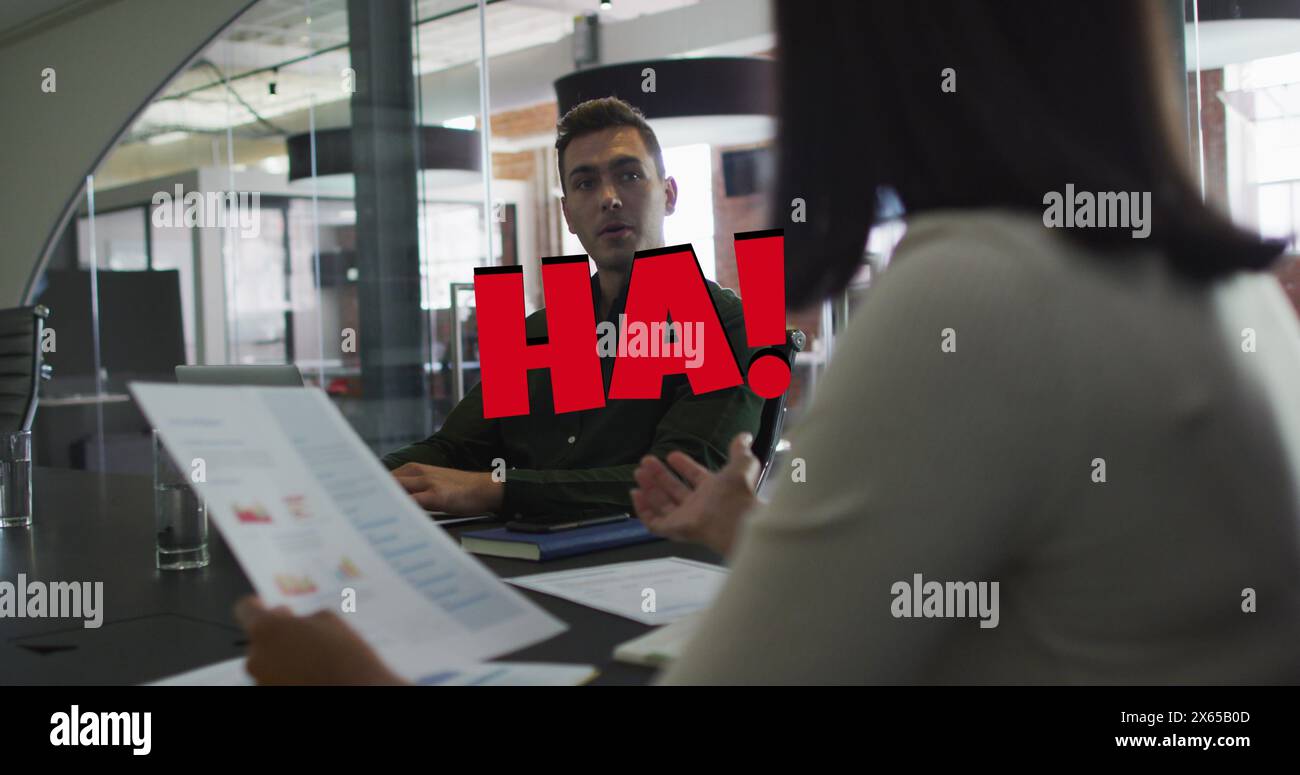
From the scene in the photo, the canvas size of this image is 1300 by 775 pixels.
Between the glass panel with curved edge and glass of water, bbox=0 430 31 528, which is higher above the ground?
the glass panel with curved edge

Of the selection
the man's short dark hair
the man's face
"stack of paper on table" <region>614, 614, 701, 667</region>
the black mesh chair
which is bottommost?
"stack of paper on table" <region>614, 614, 701, 667</region>

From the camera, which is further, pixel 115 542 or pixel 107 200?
pixel 107 200

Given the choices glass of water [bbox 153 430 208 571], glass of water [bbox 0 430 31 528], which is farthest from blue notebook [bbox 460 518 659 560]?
glass of water [bbox 0 430 31 528]

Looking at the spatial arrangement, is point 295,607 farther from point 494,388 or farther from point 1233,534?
point 494,388

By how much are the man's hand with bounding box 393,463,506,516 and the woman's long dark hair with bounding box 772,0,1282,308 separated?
1234 millimetres

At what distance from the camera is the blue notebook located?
A: 4.93 ft

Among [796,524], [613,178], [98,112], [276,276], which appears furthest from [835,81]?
[98,112]

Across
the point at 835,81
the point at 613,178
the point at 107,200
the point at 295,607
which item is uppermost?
the point at 107,200

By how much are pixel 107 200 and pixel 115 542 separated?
286 inches

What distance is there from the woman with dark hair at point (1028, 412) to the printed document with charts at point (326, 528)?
0.16 feet

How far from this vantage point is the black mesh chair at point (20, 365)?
3455 millimetres

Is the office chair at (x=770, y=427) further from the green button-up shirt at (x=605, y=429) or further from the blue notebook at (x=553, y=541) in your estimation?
the blue notebook at (x=553, y=541)

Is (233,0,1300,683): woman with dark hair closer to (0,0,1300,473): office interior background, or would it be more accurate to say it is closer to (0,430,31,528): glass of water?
(0,430,31,528): glass of water
